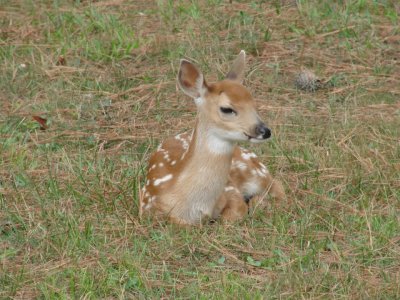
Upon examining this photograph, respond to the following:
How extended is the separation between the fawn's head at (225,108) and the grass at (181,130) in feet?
1.45

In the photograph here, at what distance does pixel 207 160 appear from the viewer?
5523 mm

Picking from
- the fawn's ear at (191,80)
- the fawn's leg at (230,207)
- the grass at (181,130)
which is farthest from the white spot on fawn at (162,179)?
the fawn's ear at (191,80)

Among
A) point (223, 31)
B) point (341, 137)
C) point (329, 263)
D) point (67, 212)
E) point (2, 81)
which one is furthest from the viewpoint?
point (223, 31)

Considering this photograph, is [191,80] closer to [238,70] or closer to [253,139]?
[238,70]

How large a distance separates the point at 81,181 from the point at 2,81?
78.1 inches

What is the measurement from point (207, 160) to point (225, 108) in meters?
0.28

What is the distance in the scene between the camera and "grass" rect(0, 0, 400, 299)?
4.89 meters

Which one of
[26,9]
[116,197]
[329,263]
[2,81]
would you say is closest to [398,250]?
[329,263]

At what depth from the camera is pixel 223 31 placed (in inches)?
325

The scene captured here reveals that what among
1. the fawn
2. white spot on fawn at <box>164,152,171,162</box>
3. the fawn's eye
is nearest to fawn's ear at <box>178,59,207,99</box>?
the fawn

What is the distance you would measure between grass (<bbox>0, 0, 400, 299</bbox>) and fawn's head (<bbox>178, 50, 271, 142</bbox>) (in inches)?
17.4

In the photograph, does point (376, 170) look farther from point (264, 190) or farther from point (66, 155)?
point (66, 155)

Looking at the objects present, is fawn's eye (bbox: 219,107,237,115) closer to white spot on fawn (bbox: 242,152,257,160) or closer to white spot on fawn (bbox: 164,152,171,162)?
white spot on fawn (bbox: 164,152,171,162)

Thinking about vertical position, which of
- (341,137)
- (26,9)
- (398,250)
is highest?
(398,250)
